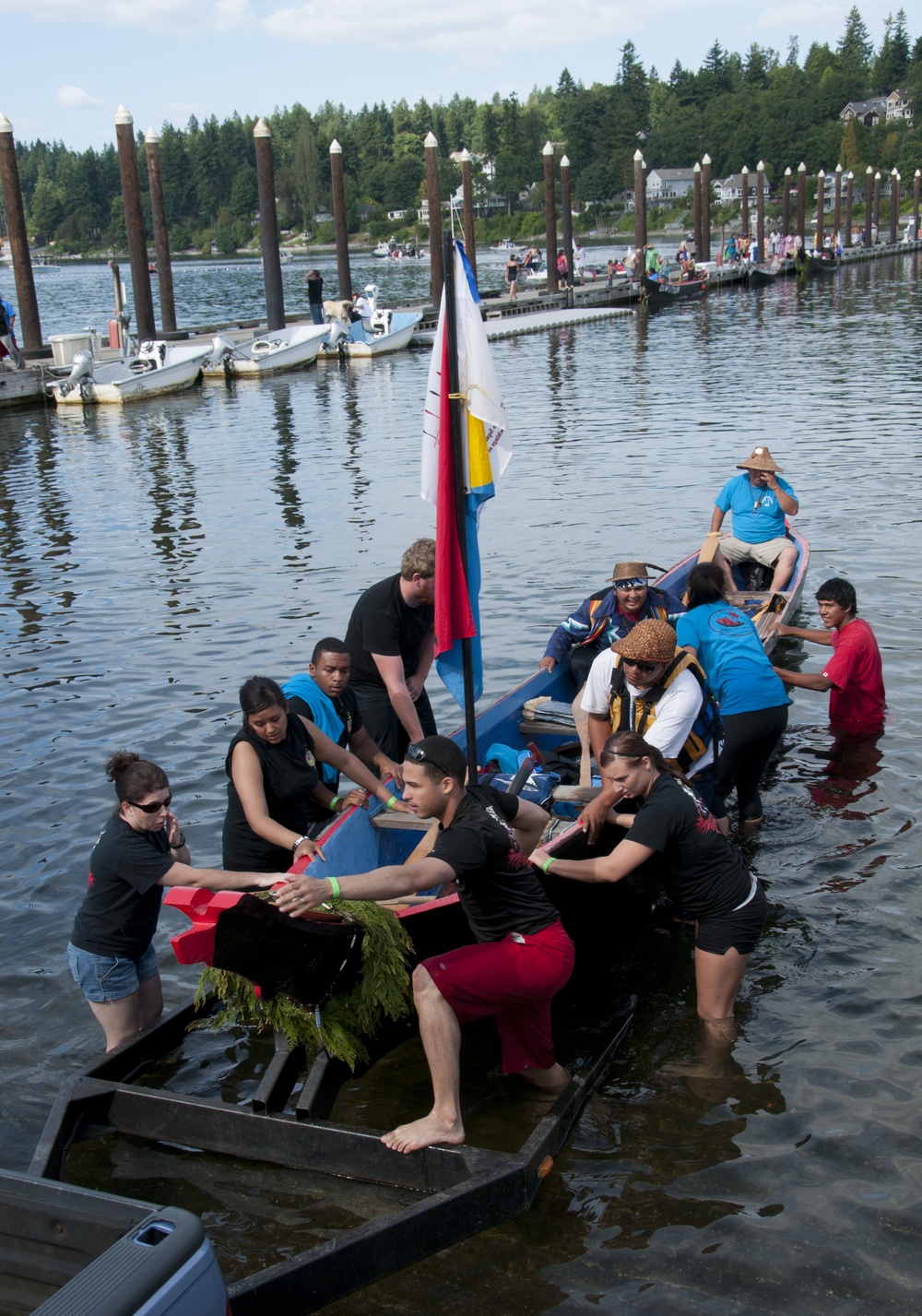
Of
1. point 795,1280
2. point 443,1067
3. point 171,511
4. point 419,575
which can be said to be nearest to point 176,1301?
point 443,1067

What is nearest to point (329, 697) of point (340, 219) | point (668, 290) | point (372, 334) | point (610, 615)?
point (610, 615)

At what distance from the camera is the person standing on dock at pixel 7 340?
30.3 metres

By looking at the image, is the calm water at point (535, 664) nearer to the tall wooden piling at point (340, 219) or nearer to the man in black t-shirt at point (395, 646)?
the man in black t-shirt at point (395, 646)

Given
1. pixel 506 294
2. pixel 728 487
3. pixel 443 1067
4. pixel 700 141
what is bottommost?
pixel 443 1067

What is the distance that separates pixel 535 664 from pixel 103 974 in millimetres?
6453

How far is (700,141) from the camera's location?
6058 inches

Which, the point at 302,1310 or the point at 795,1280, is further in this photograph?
the point at 795,1280

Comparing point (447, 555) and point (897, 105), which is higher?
point (897, 105)

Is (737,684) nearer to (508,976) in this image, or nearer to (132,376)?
(508,976)

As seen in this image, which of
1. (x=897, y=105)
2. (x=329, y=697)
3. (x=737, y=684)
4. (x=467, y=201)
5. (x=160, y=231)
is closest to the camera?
(x=329, y=697)

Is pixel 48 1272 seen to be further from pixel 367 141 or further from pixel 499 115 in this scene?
pixel 367 141

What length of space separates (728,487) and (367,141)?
18264cm

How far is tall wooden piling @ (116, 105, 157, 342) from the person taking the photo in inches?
1292

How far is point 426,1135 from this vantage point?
4.69m
